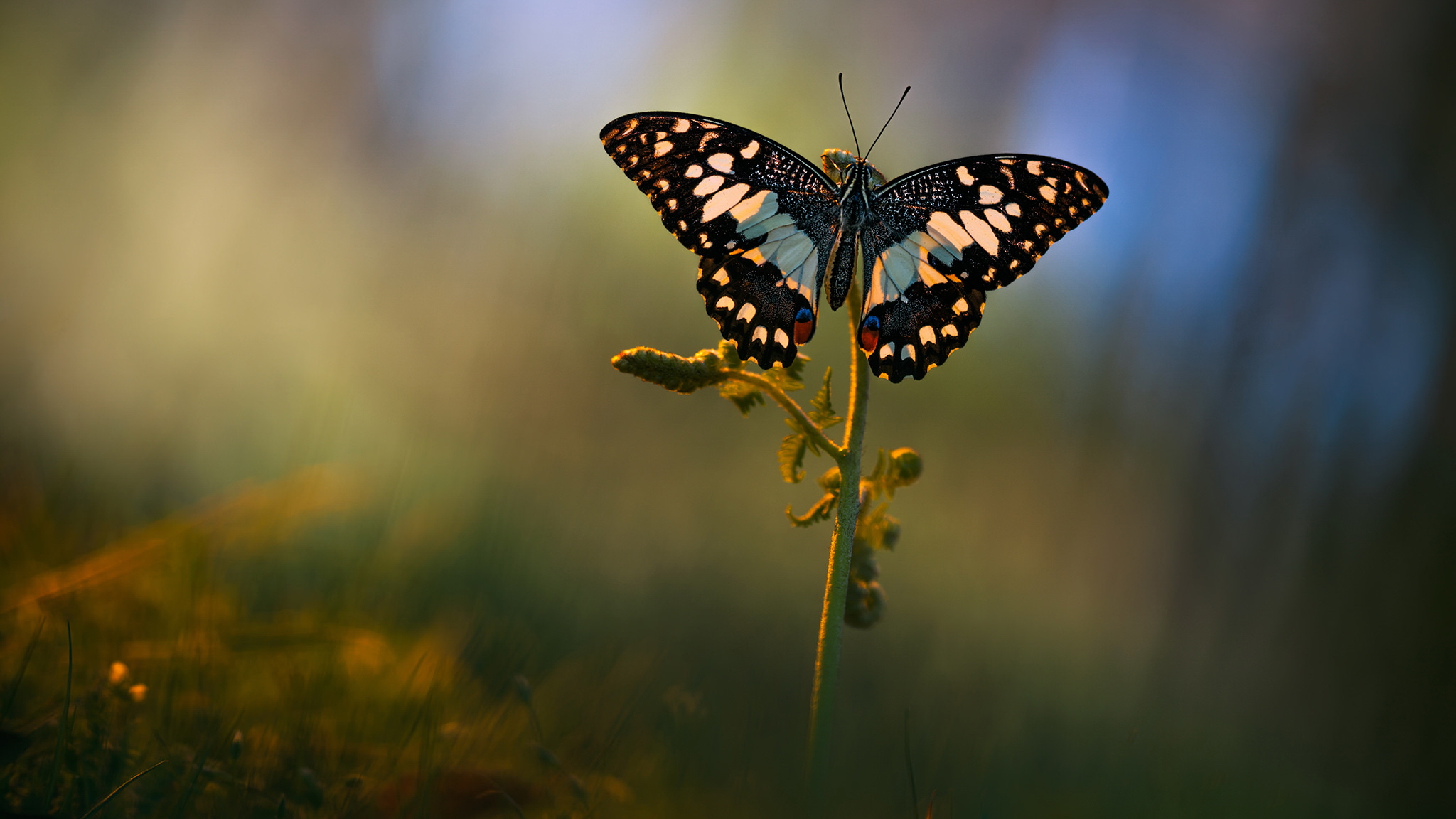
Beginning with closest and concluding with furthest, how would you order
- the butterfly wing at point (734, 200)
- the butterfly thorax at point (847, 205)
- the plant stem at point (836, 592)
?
the plant stem at point (836, 592) → the butterfly thorax at point (847, 205) → the butterfly wing at point (734, 200)

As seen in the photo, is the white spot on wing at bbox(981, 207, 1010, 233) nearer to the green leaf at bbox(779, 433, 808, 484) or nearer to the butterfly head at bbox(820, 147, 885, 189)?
the butterfly head at bbox(820, 147, 885, 189)

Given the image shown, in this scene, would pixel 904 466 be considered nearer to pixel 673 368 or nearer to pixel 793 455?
pixel 793 455

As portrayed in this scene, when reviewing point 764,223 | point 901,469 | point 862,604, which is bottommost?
point 862,604

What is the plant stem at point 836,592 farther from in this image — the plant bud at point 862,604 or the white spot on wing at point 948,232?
the white spot on wing at point 948,232

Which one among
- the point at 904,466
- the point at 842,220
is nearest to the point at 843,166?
the point at 842,220

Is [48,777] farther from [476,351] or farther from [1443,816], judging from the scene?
[1443,816]

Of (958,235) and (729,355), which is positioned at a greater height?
(958,235)

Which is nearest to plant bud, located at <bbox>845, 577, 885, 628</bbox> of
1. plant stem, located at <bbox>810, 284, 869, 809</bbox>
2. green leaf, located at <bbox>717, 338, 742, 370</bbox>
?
plant stem, located at <bbox>810, 284, 869, 809</bbox>

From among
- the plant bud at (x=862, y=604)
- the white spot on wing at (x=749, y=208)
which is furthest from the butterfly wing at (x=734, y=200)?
the plant bud at (x=862, y=604)
